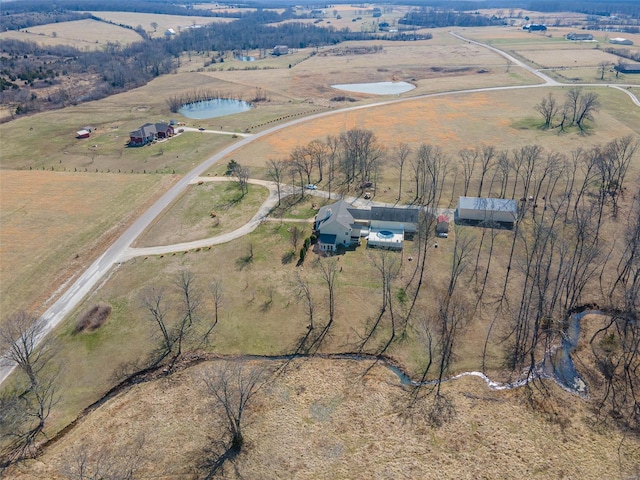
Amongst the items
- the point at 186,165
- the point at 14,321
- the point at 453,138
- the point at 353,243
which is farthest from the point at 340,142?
the point at 14,321

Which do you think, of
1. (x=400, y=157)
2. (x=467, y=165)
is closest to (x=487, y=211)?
(x=467, y=165)

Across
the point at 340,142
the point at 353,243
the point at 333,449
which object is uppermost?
the point at 340,142

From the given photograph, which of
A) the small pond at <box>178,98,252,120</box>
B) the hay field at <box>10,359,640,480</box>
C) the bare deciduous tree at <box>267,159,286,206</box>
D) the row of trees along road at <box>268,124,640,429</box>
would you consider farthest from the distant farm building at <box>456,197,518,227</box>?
the small pond at <box>178,98,252,120</box>

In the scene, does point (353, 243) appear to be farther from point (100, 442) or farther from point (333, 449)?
point (100, 442)

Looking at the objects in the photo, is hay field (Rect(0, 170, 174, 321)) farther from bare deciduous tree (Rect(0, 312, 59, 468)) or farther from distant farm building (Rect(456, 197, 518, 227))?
distant farm building (Rect(456, 197, 518, 227))

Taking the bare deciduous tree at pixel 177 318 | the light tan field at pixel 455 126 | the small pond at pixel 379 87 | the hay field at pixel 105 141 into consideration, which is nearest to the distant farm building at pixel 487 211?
the light tan field at pixel 455 126
